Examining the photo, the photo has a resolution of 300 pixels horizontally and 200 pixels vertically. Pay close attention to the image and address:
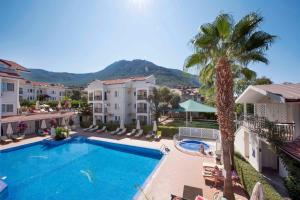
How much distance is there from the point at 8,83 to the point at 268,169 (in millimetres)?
35239

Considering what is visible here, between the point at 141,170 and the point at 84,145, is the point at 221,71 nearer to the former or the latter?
the point at 141,170

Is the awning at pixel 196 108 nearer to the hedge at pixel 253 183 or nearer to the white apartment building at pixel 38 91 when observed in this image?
the hedge at pixel 253 183

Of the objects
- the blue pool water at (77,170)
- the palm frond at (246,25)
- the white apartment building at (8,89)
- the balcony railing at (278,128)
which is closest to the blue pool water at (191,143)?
the blue pool water at (77,170)

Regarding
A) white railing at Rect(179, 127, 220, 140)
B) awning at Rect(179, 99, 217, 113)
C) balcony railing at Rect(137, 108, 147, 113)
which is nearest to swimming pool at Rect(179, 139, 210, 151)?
white railing at Rect(179, 127, 220, 140)

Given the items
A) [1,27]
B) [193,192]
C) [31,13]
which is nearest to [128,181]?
[193,192]

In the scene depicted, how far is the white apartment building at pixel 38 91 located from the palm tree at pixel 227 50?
6474 cm

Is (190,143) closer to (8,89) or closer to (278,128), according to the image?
(278,128)

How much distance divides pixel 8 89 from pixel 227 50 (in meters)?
31.8

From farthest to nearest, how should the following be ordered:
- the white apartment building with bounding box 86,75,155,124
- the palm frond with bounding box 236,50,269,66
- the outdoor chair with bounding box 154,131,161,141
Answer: the white apartment building with bounding box 86,75,155,124
the outdoor chair with bounding box 154,131,161,141
the palm frond with bounding box 236,50,269,66

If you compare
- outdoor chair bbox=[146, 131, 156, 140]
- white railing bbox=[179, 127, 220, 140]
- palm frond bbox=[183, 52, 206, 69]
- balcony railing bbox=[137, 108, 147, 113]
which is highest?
palm frond bbox=[183, 52, 206, 69]

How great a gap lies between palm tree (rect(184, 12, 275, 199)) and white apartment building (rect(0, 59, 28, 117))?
28357 mm

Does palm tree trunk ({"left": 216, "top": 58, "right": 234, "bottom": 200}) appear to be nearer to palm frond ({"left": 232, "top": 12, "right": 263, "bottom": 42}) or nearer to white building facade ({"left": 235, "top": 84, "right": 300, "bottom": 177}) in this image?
palm frond ({"left": 232, "top": 12, "right": 263, "bottom": 42})

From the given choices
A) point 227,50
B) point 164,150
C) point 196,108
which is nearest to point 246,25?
point 227,50

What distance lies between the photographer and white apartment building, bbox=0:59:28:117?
82.1 ft
